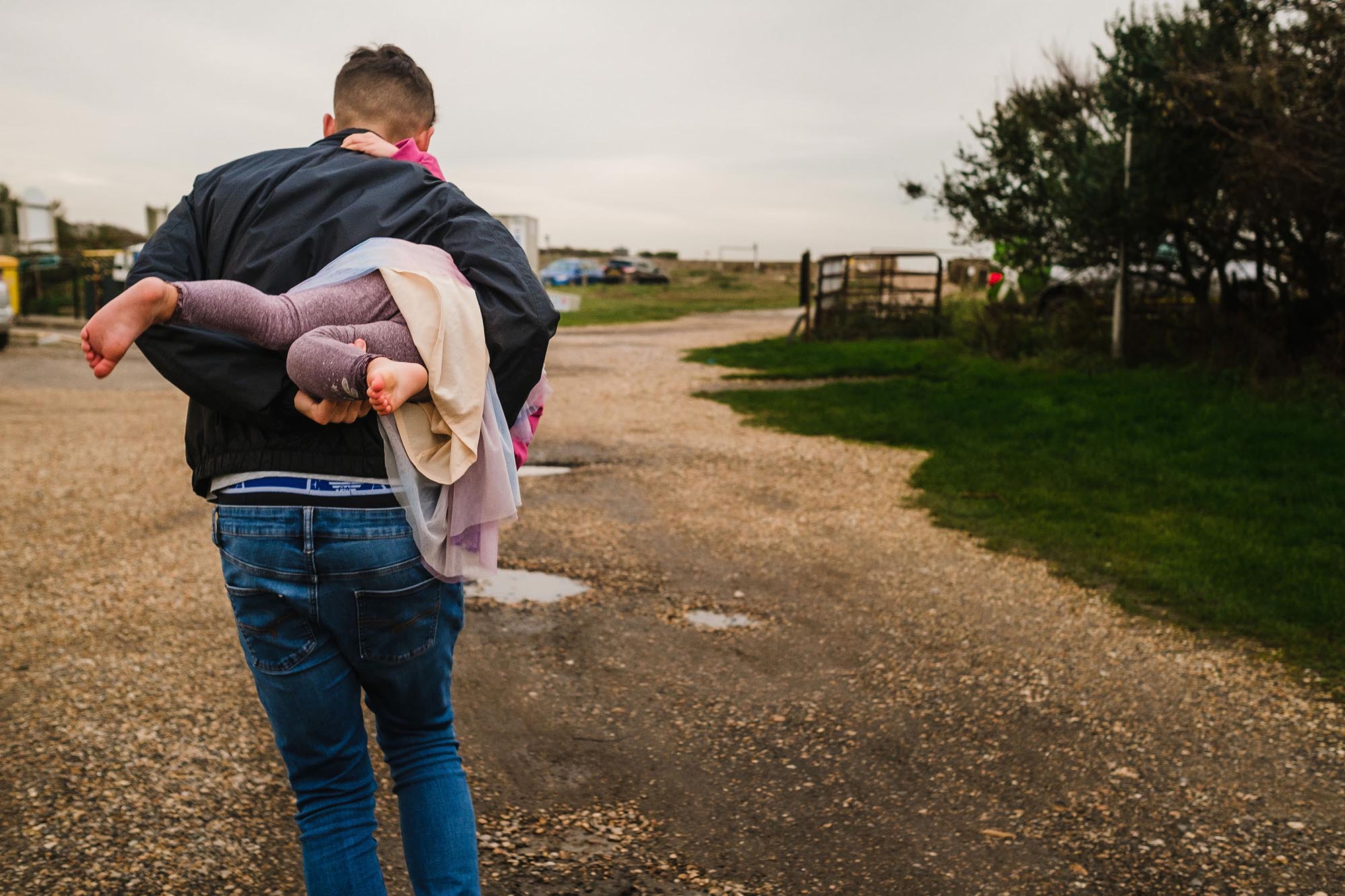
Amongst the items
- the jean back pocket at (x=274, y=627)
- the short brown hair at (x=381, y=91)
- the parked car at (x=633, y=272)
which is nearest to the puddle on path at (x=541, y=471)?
the short brown hair at (x=381, y=91)

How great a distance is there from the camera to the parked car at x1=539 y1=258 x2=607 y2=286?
43625mm

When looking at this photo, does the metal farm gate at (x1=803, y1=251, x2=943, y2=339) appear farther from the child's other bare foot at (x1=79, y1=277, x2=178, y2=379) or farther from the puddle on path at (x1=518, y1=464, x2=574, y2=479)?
the child's other bare foot at (x1=79, y1=277, x2=178, y2=379)

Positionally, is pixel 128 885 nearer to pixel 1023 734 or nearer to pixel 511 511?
pixel 511 511

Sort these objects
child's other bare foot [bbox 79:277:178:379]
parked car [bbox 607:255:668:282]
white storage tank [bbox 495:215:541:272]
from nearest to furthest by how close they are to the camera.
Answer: child's other bare foot [bbox 79:277:178:379] → white storage tank [bbox 495:215:541:272] → parked car [bbox 607:255:668:282]

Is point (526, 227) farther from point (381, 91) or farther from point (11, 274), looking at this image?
point (381, 91)

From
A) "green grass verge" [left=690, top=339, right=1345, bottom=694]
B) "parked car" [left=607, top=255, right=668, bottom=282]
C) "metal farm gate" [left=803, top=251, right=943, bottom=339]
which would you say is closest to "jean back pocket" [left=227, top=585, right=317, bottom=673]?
"green grass verge" [left=690, top=339, right=1345, bottom=694]

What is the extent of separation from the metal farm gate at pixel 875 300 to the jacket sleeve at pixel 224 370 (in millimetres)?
18981

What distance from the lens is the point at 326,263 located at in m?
2.12

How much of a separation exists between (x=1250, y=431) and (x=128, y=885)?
8.84 meters

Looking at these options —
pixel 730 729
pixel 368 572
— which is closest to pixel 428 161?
pixel 368 572

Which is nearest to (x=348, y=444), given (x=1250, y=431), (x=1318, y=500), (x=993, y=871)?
(x=993, y=871)

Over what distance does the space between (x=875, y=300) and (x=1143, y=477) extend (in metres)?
12.9

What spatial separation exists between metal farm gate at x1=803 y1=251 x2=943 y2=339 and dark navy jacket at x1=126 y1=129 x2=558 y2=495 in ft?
61.6

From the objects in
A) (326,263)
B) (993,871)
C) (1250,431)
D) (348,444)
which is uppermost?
(326,263)
